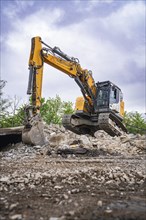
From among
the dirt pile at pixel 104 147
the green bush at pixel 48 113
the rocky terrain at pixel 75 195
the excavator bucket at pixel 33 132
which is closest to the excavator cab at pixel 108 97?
the dirt pile at pixel 104 147

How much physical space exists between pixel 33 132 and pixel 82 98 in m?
3.58

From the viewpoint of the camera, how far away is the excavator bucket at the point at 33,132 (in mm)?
10078

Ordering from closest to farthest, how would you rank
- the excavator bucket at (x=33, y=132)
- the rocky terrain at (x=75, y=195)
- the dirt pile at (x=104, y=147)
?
the rocky terrain at (x=75, y=195)
the excavator bucket at (x=33, y=132)
the dirt pile at (x=104, y=147)

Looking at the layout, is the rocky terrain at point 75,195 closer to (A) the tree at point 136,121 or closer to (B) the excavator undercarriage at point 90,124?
(B) the excavator undercarriage at point 90,124

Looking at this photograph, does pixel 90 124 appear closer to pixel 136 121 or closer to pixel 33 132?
pixel 33 132

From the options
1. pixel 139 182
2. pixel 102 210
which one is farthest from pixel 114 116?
pixel 102 210

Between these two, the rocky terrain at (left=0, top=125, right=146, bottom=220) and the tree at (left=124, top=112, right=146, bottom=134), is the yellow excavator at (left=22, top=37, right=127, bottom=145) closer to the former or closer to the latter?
the rocky terrain at (left=0, top=125, right=146, bottom=220)

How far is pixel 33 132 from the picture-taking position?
1016 centimetres

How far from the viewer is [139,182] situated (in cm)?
482

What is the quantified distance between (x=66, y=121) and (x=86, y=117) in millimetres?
993

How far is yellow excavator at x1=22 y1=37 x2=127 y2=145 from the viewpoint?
10430mm

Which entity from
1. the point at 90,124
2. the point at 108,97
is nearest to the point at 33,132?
the point at 90,124

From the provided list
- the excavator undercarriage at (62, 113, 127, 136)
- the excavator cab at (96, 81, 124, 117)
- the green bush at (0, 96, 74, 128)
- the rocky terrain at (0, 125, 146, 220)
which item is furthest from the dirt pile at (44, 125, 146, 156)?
the green bush at (0, 96, 74, 128)

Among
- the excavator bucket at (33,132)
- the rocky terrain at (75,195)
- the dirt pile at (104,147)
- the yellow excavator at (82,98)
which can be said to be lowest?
the rocky terrain at (75,195)
